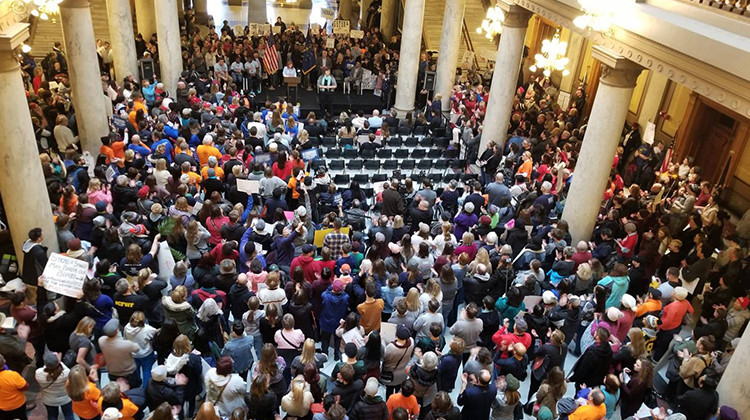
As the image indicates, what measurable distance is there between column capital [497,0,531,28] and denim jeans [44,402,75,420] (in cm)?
1255

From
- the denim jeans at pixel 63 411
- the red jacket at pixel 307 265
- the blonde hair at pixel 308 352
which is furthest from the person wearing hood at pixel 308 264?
the denim jeans at pixel 63 411

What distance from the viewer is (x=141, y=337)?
7.14 metres

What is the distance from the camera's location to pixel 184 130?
13023 millimetres

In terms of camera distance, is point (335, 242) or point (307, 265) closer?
point (307, 265)

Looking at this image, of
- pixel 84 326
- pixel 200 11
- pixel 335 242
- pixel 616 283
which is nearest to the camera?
pixel 84 326

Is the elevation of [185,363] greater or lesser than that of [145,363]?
greater

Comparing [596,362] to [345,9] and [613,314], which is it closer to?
[613,314]

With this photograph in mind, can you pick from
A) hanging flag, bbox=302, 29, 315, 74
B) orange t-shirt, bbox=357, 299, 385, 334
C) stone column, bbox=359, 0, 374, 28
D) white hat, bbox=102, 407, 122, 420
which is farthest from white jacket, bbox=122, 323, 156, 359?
stone column, bbox=359, 0, 374, 28

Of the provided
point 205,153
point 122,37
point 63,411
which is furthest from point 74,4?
point 63,411

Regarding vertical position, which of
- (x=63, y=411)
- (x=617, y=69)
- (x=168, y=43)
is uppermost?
(x=617, y=69)

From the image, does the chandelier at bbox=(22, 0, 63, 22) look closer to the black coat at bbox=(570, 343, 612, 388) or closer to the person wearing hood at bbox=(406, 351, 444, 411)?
the person wearing hood at bbox=(406, 351, 444, 411)

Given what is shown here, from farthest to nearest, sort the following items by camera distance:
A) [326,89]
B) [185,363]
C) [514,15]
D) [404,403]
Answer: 1. [326,89]
2. [514,15]
3. [185,363]
4. [404,403]

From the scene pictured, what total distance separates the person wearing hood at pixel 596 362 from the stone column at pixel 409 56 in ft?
40.6

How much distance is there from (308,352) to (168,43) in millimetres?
13500
